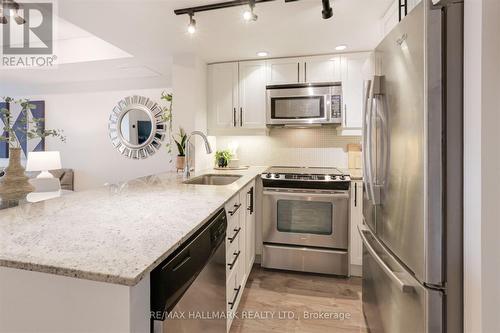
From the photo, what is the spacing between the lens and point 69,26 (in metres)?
2.81

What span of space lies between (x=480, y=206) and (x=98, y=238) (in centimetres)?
130

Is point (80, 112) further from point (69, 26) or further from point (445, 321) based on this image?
point (445, 321)

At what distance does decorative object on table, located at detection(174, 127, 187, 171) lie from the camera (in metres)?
2.62

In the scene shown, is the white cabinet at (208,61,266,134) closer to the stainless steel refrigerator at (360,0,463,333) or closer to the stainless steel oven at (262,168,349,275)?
the stainless steel oven at (262,168,349,275)

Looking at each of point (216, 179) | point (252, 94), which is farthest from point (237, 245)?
point (252, 94)

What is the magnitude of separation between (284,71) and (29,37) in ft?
9.81

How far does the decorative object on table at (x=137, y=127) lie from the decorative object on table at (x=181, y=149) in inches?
48.3

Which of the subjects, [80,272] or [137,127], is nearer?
[80,272]

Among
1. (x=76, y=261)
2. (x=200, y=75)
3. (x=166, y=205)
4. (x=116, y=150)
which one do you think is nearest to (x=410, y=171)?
(x=166, y=205)

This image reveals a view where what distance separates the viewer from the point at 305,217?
243 centimetres

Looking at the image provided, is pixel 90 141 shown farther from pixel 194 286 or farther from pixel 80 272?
pixel 80 272

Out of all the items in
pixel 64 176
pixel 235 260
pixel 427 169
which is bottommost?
pixel 235 260

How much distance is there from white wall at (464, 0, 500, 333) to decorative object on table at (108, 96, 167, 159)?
3622 mm

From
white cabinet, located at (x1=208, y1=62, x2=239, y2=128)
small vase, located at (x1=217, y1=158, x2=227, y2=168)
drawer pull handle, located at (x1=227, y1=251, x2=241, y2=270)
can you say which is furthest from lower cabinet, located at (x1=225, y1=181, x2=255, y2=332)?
white cabinet, located at (x1=208, y1=62, x2=239, y2=128)
